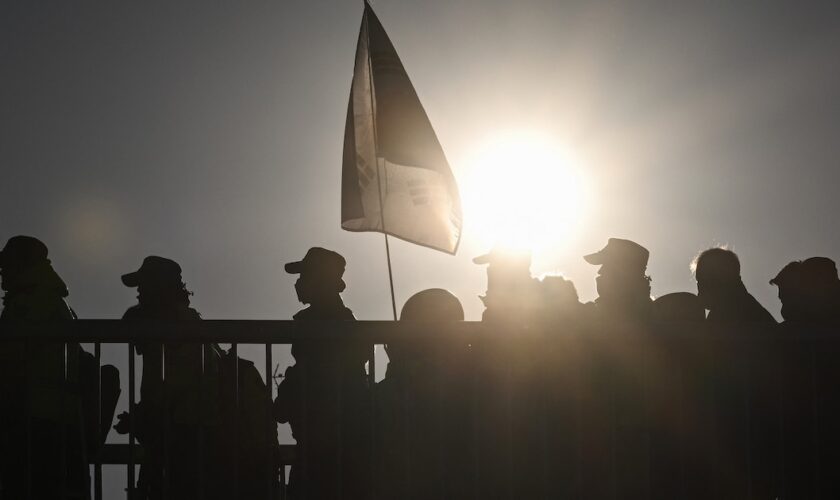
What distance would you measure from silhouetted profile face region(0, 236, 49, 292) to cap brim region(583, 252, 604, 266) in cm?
338

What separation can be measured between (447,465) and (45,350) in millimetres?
2127

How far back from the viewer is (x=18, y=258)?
7078mm

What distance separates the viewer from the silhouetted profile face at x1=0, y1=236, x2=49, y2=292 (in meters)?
7.03

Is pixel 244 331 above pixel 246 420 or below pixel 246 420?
above

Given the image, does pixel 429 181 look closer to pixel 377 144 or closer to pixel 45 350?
pixel 377 144

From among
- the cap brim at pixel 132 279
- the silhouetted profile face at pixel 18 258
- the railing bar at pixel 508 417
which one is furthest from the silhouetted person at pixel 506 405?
the silhouetted profile face at pixel 18 258

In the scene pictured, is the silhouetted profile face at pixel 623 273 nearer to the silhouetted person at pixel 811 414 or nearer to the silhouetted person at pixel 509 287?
the silhouetted person at pixel 509 287

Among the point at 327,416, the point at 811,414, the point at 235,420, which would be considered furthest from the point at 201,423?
the point at 811,414

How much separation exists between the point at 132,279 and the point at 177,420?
1.58m

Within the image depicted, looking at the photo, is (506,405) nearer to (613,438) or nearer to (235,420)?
(613,438)

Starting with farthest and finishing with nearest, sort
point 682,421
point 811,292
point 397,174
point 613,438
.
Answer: point 397,174 < point 811,292 < point 682,421 < point 613,438

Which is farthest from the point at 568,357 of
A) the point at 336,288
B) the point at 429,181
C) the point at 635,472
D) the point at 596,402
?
the point at 429,181

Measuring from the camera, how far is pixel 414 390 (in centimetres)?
614

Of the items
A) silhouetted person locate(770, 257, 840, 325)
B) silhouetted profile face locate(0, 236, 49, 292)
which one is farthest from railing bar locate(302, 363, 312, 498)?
silhouetted person locate(770, 257, 840, 325)
